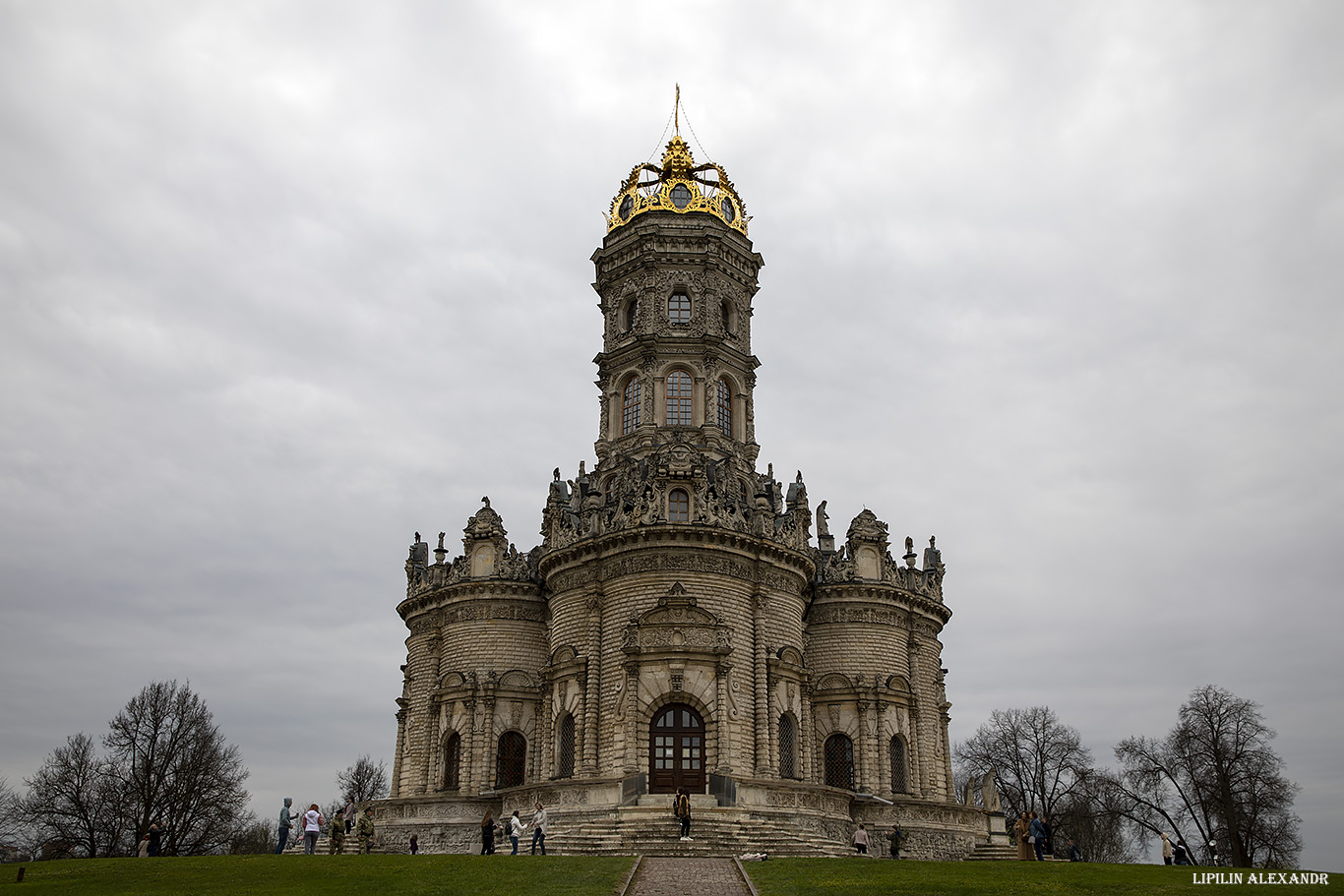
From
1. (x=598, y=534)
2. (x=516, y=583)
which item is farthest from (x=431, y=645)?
(x=598, y=534)

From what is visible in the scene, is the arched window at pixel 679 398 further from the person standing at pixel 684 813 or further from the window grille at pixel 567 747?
the person standing at pixel 684 813

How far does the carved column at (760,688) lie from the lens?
36.0m

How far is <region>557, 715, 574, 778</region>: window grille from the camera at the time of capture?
1495 inches

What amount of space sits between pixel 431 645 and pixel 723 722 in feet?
52.0

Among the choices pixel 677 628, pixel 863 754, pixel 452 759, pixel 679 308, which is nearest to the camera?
pixel 677 628

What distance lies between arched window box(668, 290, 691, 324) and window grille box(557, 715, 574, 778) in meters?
18.3

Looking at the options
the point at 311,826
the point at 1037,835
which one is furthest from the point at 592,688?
the point at 1037,835

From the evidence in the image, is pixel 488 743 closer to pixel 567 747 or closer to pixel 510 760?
pixel 510 760

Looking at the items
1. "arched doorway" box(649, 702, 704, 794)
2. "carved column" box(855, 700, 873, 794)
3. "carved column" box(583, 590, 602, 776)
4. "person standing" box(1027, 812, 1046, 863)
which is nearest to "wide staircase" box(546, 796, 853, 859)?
"arched doorway" box(649, 702, 704, 794)

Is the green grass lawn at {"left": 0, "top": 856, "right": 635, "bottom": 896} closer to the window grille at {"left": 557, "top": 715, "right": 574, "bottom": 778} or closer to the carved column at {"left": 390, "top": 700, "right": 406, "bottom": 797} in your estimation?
the window grille at {"left": 557, "top": 715, "right": 574, "bottom": 778}

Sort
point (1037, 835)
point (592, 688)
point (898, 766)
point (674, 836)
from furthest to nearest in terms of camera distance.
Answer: point (898, 766)
point (592, 688)
point (1037, 835)
point (674, 836)

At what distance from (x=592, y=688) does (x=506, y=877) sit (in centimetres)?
1652

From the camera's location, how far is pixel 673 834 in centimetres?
2947

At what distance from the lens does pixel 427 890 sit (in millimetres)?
18625
